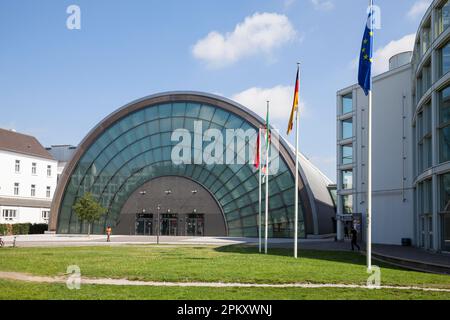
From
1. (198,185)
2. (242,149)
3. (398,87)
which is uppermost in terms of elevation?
(398,87)

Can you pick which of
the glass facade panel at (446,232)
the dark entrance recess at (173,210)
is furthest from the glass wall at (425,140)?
the dark entrance recess at (173,210)

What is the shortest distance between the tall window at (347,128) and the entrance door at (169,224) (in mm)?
21101

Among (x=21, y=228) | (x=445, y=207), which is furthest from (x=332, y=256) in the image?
(x=21, y=228)

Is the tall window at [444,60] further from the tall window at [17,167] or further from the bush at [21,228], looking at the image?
the tall window at [17,167]

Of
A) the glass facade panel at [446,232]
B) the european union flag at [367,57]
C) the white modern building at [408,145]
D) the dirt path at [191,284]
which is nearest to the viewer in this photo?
the dirt path at [191,284]

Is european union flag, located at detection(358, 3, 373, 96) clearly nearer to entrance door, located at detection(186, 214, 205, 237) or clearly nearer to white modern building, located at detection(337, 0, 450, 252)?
white modern building, located at detection(337, 0, 450, 252)

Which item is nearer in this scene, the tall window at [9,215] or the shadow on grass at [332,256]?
the shadow on grass at [332,256]

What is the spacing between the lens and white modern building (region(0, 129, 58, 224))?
206 feet

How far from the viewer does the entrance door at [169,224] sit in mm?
58812
